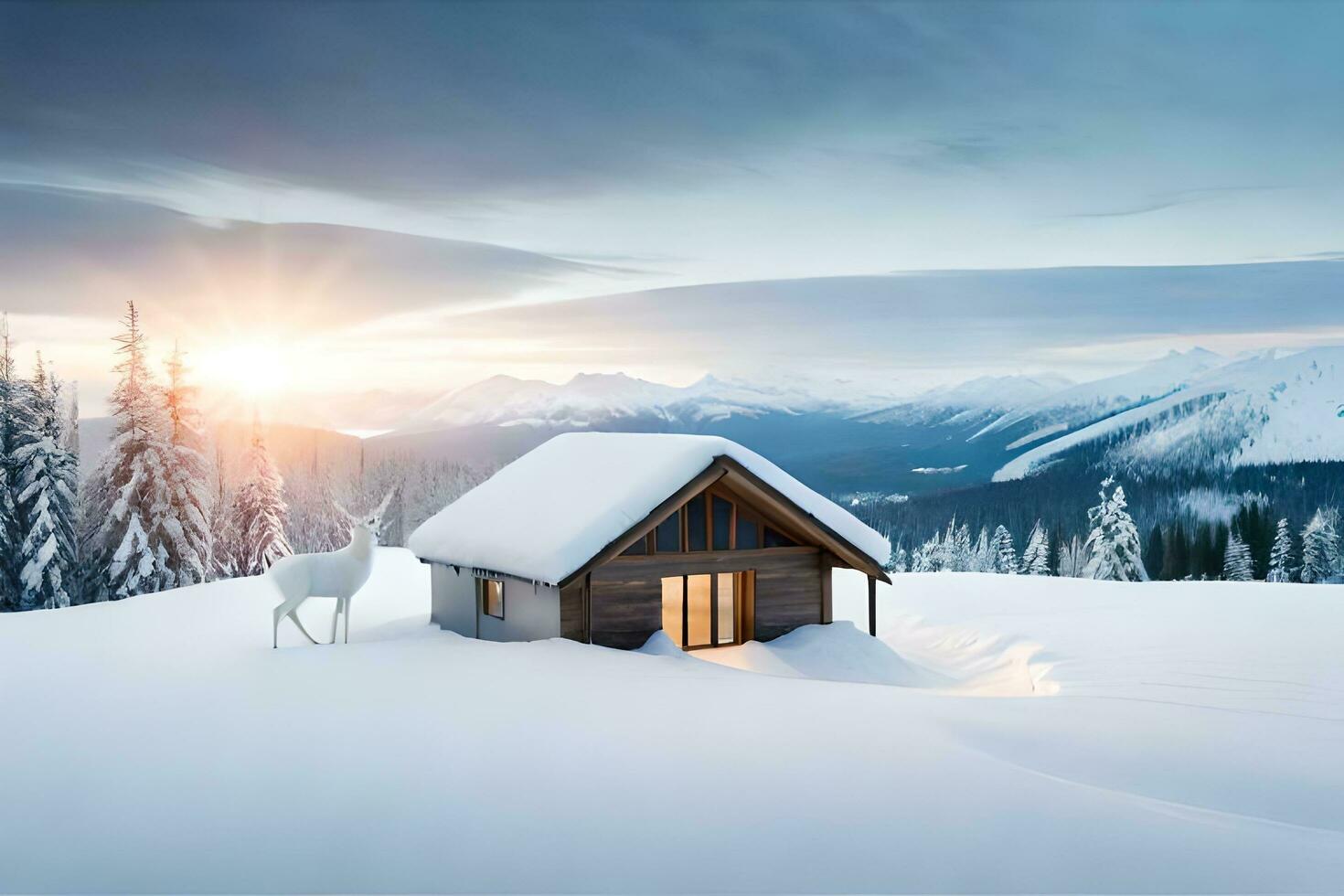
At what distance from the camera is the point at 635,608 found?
52.7 ft

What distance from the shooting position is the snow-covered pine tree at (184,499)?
30.9m

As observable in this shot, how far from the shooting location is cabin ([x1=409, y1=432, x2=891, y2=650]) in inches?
612

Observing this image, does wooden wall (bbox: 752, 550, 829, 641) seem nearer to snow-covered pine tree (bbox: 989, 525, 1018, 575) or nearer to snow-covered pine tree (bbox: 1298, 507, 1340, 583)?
snow-covered pine tree (bbox: 1298, 507, 1340, 583)

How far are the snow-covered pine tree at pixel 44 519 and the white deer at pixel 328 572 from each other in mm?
17589

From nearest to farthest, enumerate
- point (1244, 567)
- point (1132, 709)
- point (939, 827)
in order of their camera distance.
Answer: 1. point (939, 827)
2. point (1132, 709)
3. point (1244, 567)

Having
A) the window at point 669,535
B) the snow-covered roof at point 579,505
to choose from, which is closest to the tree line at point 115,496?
the snow-covered roof at point 579,505

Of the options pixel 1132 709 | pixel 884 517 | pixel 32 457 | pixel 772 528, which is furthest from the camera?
pixel 884 517

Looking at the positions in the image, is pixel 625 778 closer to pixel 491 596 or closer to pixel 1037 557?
pixel 491 596

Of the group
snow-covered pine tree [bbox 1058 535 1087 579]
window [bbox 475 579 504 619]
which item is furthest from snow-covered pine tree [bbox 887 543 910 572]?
window [bbox 475 579 504 619]

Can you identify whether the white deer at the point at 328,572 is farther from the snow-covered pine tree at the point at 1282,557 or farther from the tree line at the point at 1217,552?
the snow-covered pine tree at the point at 1282,557

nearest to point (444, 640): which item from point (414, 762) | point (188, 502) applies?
point (414, 762)

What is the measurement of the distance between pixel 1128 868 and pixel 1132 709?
16.4 feet

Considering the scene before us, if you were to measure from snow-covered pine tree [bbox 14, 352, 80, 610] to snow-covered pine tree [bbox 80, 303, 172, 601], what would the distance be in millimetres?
710

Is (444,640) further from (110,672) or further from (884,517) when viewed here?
(884,517)
